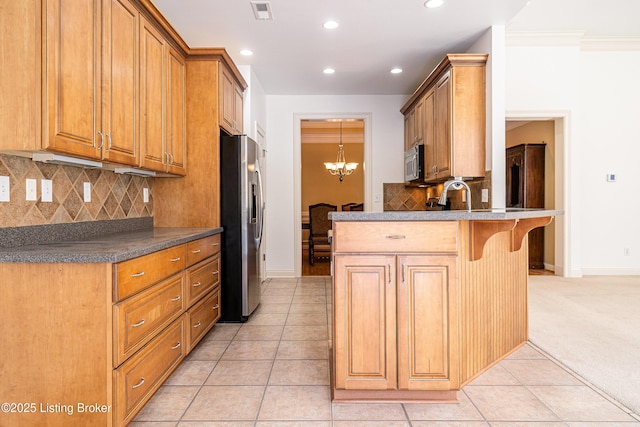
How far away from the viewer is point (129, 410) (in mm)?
1685

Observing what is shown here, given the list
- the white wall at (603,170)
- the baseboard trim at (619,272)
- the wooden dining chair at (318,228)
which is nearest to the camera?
the white wall at (603,170)

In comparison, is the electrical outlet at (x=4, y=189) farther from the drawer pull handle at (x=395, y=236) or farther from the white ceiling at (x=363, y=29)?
the white ceiling at (x=363, y=29)

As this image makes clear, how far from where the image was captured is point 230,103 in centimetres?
372

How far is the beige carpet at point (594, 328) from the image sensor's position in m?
2.24

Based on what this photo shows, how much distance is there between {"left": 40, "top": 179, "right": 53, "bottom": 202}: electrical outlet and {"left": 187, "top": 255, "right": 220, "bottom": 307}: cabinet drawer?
2.87 ft

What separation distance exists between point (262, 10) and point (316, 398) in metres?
2.87

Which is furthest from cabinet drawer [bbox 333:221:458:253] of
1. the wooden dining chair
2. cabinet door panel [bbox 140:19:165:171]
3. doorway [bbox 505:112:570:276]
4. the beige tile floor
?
the wooden dining chair

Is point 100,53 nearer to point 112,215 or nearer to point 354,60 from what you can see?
point 112,215

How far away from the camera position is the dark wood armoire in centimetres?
570

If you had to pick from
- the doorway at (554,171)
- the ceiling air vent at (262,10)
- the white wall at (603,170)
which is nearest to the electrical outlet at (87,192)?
the ceiling air vent at (262,10)

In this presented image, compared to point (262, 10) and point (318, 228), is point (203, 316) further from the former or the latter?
point (318, 228)

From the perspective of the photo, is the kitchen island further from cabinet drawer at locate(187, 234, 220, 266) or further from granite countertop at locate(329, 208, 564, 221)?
cabinet drawer at locate(187, 234, 220, 266)

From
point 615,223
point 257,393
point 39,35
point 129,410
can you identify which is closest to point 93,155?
point 39,35

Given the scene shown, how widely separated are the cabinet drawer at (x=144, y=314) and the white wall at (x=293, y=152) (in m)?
3.09
